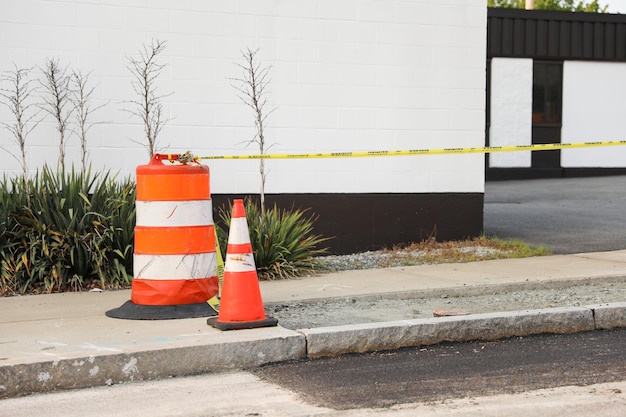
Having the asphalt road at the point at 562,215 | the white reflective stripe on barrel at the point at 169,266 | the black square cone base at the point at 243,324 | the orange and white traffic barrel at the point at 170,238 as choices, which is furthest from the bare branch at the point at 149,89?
the asphalt road at the point at 562,215

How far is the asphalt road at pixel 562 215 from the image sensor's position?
480 inches

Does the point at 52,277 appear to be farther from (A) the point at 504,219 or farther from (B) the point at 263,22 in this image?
(A) the point at 504,219

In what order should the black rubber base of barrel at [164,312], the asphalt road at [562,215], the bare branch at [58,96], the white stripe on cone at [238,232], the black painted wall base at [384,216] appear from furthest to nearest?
1. the asphalt road at [562,215]
2. the black painted wall base at [384,216]
3. the bare branch at [58,96]
4. the black rubber base of barrel at [164,312]
5. the white stripe on cone at [238,232]

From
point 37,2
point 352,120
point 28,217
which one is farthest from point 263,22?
point 28,217

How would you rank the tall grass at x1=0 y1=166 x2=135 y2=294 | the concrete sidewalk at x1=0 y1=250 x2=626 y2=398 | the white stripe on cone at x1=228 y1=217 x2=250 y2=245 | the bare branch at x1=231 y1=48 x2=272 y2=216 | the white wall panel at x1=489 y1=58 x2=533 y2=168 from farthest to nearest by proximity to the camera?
the white wall panel at x1=489 y1=58 x2=533 y2=168 → the bare branch at x1=231 y1=48 x2=272 y2=216 → the tall grass at x1=0 y1=166 x2=135 y2=294 → the white stripe on cone at x1=228 y1=217 x2=250 y2=245 → the concrete sidewalk at x1=0 y1=250 x2=626 y2=398

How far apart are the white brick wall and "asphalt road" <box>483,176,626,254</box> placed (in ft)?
4.97

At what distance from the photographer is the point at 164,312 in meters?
7.15

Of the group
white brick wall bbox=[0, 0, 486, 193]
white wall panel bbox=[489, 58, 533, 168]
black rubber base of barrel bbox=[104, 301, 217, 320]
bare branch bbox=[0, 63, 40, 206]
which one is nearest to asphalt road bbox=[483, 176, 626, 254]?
white brick wall bbox=[0, 0, 486, 193]

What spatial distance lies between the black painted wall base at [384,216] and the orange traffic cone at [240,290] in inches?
173

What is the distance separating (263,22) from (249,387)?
21.3ft

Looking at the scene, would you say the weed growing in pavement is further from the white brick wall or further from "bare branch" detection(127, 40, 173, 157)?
"bare branch" detection(127, 40, 173, 157)

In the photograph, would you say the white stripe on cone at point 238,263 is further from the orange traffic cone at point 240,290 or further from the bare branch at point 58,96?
the bare branch at point 58,96

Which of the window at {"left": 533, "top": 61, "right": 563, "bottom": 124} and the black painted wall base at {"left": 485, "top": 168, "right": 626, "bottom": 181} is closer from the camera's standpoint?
the black painted wall base at {"left": 485, "top": 168, "right": 626, "bottom": 181}

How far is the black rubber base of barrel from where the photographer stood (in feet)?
23.4
